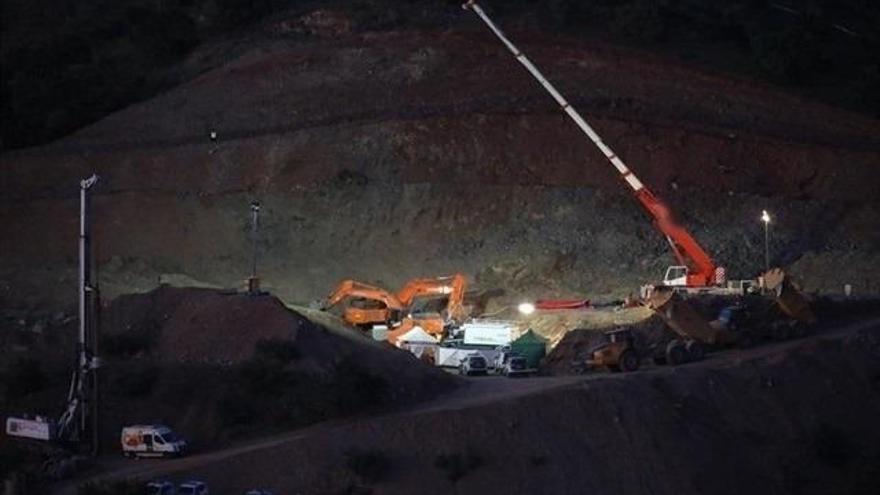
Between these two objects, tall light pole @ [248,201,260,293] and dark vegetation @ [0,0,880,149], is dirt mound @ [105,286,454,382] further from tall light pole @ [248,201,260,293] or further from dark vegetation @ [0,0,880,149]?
dark vegetation @ [0,0,880,149]

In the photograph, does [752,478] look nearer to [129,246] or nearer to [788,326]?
[788,326]

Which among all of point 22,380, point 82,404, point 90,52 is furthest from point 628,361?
point 90,52

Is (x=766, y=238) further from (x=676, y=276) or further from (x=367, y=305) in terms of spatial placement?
(x=367, y=305)

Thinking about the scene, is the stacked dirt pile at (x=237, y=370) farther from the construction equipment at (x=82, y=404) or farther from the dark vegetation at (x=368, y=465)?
the dark vegetation at (x=368, y=465)

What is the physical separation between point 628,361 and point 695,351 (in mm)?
1715

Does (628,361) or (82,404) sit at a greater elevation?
(628,361)

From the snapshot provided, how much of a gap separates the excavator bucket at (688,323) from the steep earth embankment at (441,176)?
8292 mm

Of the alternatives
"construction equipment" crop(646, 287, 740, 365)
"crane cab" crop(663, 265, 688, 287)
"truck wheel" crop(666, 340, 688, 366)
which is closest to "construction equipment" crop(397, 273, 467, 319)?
"crane cab" crop(663, 265, 688, 287)

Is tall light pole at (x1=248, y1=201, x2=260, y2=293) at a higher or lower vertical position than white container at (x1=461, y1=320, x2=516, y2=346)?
higher

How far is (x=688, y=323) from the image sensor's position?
1789 inches

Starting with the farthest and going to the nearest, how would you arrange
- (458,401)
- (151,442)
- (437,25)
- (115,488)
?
(437,25) < (458,401) < (151,442) < (115,488)

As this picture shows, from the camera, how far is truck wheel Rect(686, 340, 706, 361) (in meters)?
44.1

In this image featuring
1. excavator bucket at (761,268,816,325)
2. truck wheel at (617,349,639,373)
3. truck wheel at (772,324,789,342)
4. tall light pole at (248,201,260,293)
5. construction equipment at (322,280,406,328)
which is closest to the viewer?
truck wheel at (617,349,639,373)

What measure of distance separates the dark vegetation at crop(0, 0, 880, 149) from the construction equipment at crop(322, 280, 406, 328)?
70.7 ft
